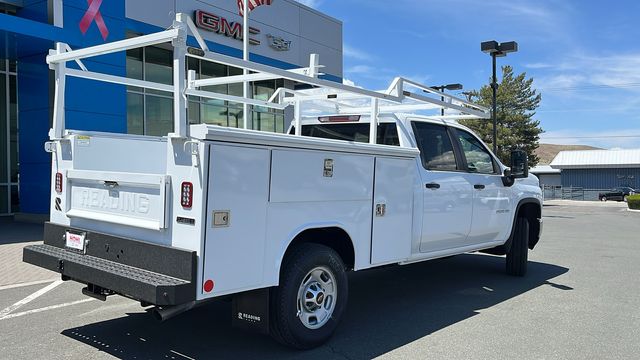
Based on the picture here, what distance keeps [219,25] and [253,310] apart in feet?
52.6

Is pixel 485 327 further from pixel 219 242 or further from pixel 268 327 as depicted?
pixel 219 242

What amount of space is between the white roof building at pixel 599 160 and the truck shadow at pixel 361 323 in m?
59.7

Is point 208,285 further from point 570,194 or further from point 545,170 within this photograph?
point 545,170

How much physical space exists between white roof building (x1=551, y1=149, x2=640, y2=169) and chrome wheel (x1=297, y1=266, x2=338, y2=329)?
210 ft

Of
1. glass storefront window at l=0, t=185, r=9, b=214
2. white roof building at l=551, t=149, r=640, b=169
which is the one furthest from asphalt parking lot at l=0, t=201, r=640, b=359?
white roof building at l=551, t=149, r=640, b=169

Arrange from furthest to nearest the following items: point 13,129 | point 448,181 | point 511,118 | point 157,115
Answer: point 511,118 → point 157,115 → point 13,129 → point 448,181

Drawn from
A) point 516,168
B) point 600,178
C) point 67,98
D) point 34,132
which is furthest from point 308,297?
point 600,178

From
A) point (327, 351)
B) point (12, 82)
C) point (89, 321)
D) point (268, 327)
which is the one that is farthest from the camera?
point (12, 82)

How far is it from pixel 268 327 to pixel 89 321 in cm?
228

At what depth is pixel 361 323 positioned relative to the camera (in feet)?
18.0

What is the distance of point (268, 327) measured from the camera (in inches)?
168

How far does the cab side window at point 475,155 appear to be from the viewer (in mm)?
6785

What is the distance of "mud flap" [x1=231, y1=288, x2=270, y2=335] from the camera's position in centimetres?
423

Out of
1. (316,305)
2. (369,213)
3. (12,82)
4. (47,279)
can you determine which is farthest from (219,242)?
(12,82)
